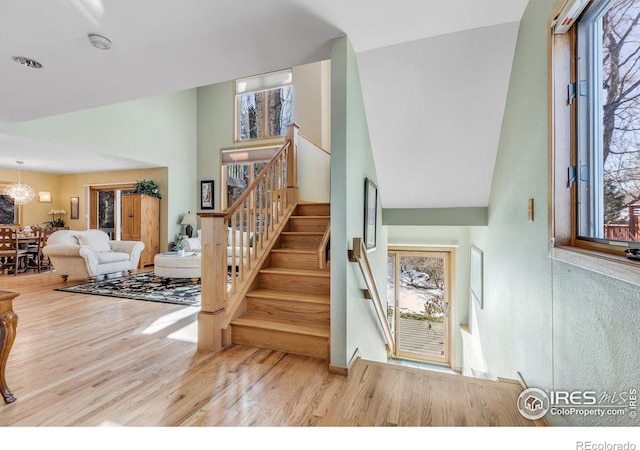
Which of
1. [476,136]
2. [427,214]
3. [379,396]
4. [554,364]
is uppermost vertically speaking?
[476,136]

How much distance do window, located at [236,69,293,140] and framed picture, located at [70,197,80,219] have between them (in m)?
4.71

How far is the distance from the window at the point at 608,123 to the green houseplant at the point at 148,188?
25.1 feet

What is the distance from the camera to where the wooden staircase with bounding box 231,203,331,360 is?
239cm

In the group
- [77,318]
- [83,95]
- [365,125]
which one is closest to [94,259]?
[77,318]

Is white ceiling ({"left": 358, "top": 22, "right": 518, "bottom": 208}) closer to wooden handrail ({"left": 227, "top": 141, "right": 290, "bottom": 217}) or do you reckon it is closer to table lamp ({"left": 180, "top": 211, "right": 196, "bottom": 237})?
wooden handrail ({"left": 227, "top": 141, "right": 290, "bottom": 217})

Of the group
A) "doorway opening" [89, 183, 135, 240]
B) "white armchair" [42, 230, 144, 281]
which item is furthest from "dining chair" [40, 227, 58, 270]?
"doorway opening" [89, 183, 135, 240]

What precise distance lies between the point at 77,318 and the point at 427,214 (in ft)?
13.8

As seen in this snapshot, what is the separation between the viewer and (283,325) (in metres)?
2.51

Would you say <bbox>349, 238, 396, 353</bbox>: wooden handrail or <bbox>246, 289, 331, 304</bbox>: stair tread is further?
<bbox>246, 289, 331, 304</bbox>: stair tread

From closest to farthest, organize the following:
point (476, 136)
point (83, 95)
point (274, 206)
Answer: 1. point (476, 136)
2. point (83, 95)
3. point (274, 206)

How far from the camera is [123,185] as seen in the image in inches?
299

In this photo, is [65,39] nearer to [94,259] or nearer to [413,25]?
[413,25]

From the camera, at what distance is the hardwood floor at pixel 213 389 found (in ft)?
5.22

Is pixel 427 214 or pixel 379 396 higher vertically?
pixel 427 214
